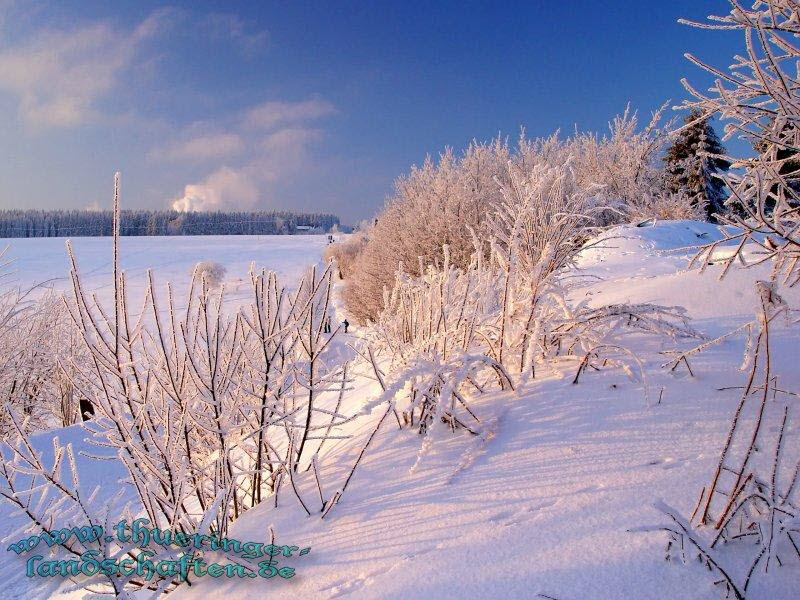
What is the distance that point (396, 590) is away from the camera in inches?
62.1

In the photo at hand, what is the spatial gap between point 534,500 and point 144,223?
114665 millimetres

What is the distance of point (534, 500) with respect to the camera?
6.17 feet

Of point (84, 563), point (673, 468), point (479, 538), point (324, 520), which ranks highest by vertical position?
point (673, 468)

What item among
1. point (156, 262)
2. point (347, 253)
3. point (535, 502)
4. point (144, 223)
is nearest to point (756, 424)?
point (535, 502)

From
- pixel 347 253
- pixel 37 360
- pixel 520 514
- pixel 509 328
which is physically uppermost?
pixel 347 253

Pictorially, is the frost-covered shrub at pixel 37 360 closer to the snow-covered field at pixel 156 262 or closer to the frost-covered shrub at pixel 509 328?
the frost-covered shrub at pixel 509 328

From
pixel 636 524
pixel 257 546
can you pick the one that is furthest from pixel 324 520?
pixel 636 524

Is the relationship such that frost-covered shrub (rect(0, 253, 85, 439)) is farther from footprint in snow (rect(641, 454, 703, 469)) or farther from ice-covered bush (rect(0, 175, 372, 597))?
footprint in snow (rect(641, 454, 703, 469))

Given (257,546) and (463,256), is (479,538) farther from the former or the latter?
(463,256)

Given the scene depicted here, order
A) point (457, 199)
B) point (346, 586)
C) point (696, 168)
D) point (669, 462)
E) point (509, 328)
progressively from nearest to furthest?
point (346, 586)
point (669, 462)
point (509, 328)
point (457, 199)
point (696, 168)

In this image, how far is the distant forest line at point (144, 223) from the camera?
3664 inches

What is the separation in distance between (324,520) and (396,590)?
63 cm

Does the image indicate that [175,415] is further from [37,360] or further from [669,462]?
[37,360]

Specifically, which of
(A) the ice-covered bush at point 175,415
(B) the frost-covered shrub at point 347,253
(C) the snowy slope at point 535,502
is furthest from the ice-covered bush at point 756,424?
(B) the frost-covered shrub at point 347,253
